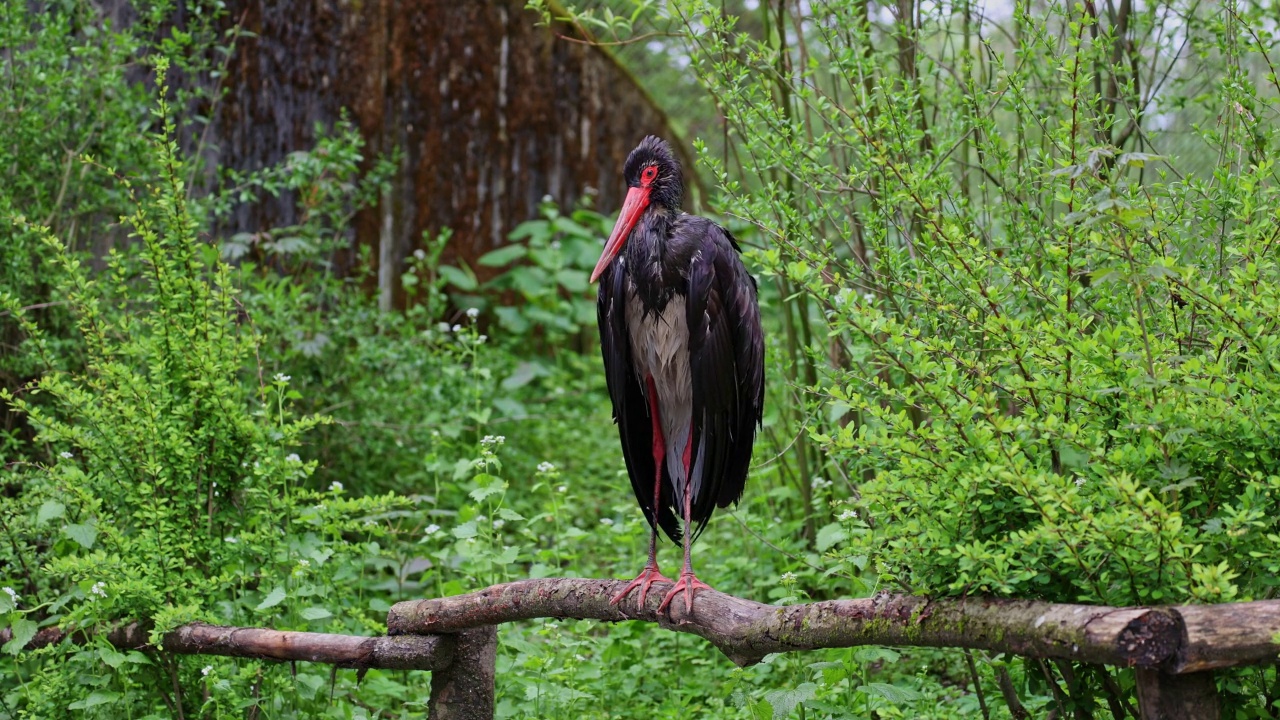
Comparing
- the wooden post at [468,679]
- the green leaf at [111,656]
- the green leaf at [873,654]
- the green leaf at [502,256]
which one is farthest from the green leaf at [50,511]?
the green leaf at [502,256]

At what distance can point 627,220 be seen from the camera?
350 cm

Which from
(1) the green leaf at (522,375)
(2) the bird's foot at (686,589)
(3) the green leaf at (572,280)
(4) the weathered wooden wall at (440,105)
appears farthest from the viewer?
(3) the green leaf at (572,280)

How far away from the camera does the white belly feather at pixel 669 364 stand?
3.38 meters

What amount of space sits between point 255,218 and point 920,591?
4744 mm

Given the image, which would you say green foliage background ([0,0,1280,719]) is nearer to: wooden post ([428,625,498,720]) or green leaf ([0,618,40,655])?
green leaf ([0,618,40,655])

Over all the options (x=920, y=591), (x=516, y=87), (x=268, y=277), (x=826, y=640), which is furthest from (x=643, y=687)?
(x=516, y=87)

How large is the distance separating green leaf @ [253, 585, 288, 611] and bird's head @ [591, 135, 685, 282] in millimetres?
1420

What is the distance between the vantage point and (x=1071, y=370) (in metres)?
2.30

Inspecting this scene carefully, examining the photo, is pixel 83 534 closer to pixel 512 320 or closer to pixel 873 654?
pixel 873 654

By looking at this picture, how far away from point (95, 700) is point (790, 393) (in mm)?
2834

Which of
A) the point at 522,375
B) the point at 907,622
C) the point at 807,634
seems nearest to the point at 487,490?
the point at 807,634

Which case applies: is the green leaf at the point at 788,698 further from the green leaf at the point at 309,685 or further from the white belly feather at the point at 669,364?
the green leaf at the point at 309,685

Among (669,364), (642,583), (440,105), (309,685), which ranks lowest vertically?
(309,685)

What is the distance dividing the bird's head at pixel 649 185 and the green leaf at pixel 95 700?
190 cm
